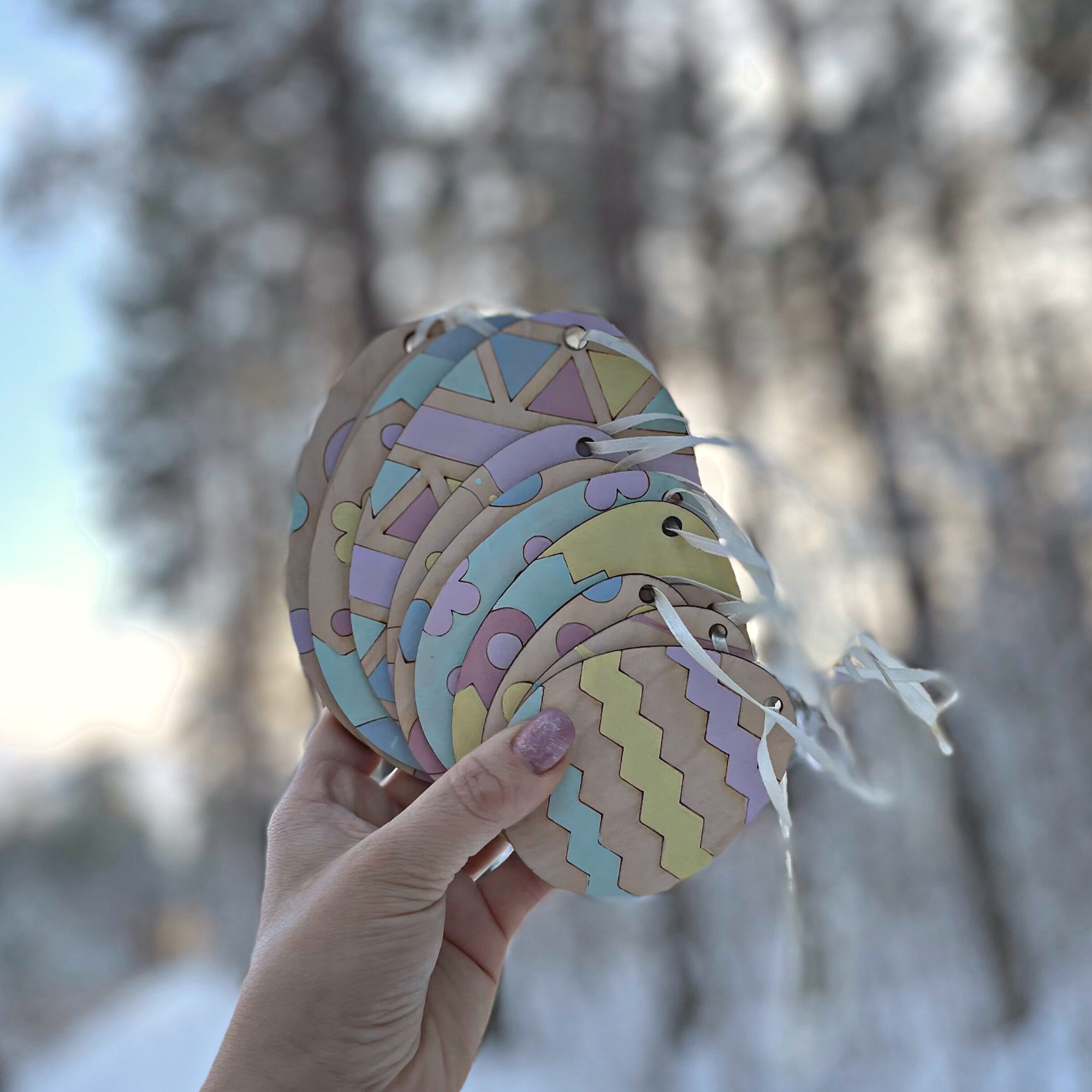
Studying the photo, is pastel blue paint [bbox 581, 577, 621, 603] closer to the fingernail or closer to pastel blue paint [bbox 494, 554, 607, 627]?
pastel blue paint [bbox 494, 554, 607, 627]

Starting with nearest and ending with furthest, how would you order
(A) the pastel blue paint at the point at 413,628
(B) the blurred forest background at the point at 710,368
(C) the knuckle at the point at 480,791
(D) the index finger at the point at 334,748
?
(C) the knuckle at the point at 480,791 → (A) the pastel blue paint at the point at 413,628 → (D) the index finger at the point at 334,748 → (B) the blurred forest background at the point at 710,368

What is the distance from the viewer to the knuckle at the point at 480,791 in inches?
29.8

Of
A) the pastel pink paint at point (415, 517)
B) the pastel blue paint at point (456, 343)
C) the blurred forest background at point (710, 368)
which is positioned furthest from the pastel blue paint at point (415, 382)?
the blurred forest background at point (710, 368)

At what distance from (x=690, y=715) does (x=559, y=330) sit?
1.39 feet

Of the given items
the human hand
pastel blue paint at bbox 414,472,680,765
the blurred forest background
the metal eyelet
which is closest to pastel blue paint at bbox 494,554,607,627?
pastel blue paint at bbox 414,472,680,765

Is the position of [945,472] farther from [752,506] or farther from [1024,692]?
[1024,692]

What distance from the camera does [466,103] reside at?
371cm

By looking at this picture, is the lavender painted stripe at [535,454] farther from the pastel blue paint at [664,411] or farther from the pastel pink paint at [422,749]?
the pastel pink paint at [422,749]

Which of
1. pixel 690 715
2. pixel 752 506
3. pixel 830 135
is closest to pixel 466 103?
pixel 830 135

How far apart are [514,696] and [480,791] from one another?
0.10m

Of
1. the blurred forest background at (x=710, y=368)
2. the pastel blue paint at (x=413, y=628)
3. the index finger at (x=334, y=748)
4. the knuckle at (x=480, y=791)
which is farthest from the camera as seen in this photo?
the blurred forest background at (x=710, y=368)

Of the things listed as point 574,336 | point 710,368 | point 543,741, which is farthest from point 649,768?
point 710,368

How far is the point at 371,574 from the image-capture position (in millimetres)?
893

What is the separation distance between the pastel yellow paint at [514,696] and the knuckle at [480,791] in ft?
0.20
